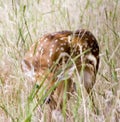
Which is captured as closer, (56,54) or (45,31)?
(56,54)

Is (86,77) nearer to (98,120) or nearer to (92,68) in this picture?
(92,68)

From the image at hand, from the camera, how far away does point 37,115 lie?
2.93 meters

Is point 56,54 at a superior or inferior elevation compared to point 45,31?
superior

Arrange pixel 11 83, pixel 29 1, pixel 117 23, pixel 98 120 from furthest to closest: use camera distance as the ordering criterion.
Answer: pixel 29 1 → pixel 117 23 → pixel 11 83 → pixel 98 120

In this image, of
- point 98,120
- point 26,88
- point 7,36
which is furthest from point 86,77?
point 7,36

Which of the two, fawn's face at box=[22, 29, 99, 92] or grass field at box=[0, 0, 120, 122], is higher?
fawn's face at box=[22, 29, 99, 92]

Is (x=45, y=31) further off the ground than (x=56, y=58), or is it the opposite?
(x=56, y=58)

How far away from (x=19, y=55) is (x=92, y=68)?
64 cm

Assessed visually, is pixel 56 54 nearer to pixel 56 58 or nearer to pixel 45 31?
pixel 56 58

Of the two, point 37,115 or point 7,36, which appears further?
point 7,36

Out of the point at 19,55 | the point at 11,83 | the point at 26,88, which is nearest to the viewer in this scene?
the point at 26,88

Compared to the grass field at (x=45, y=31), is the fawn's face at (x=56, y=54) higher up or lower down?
higher up

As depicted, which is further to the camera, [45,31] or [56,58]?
[45,31]

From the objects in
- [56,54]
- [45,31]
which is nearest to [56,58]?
[56,54]
